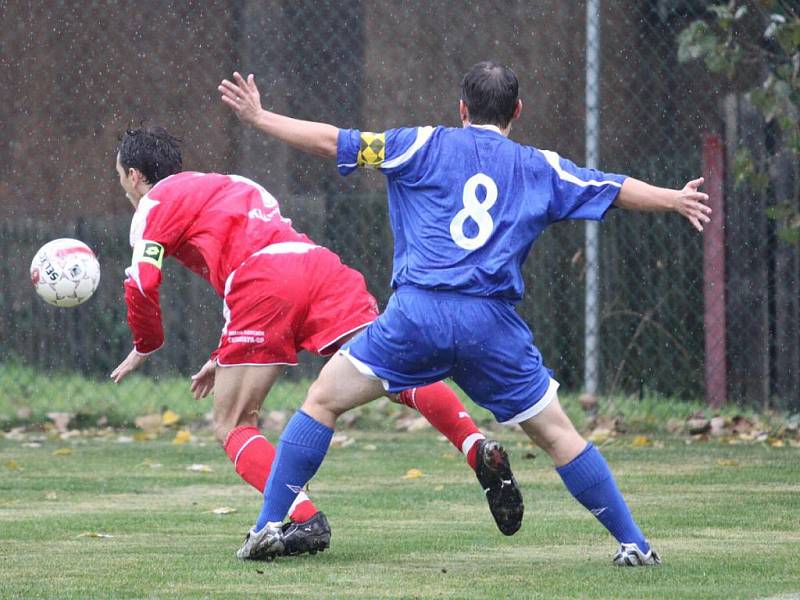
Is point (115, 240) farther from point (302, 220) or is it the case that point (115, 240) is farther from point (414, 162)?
point (414, 162)

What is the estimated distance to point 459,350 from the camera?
15.1ft

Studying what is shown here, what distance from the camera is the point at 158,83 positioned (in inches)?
391

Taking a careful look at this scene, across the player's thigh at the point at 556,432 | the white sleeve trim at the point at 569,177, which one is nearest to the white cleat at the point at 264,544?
the player's thigh at the point at 556,432

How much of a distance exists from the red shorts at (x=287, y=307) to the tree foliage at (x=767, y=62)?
4006 millimetres

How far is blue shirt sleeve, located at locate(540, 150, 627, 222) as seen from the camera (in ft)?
15.3

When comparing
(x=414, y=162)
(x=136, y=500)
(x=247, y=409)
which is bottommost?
(x=136, y=500)

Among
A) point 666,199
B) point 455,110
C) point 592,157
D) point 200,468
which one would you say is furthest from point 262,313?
point 455,110

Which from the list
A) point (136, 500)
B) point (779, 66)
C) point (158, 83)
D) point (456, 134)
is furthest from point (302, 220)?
point (456, 134)

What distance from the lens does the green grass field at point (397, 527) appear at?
4.35 metres

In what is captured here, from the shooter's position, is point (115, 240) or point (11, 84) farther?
point (115, 240)

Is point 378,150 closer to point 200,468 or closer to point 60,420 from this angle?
point 200,468

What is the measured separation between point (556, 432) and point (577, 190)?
0.73 meters

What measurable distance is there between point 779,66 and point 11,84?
15.4 ft

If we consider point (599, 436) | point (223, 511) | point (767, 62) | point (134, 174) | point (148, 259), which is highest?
point (767, 62)
